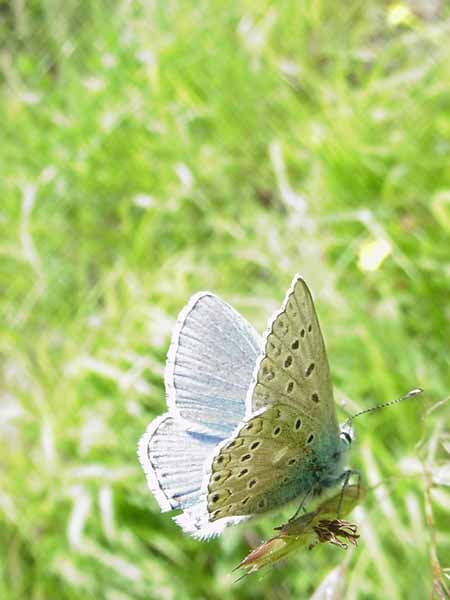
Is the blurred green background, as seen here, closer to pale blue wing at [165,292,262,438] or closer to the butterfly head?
the butterfly head

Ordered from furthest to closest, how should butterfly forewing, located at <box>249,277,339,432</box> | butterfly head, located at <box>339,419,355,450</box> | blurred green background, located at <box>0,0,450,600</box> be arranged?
blurred green background, located at <box>0,0,450,600</box> → butterfly head, located at <box>339,419,355,450</box> → butterfly forewing, located at <box>249,277,339,432</box>

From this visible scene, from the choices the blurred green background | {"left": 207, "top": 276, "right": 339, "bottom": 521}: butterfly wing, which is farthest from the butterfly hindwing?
the blurred green background

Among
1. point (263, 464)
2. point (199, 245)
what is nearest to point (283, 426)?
point (263, 464)

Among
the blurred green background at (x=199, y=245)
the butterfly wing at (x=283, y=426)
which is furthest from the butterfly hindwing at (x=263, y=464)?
the blurred green background at (x=199, y=245)

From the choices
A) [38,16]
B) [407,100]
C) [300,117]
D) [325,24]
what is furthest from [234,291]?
[38,16]

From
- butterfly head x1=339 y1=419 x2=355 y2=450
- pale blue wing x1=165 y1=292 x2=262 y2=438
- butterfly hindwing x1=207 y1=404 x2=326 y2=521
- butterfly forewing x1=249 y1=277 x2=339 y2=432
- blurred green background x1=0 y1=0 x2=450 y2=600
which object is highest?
blurred green background x1=0 y1=0 x2=450 y2=600

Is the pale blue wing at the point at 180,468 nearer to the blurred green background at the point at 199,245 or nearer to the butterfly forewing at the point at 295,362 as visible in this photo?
the butterfly forewing at the point at 295,362
